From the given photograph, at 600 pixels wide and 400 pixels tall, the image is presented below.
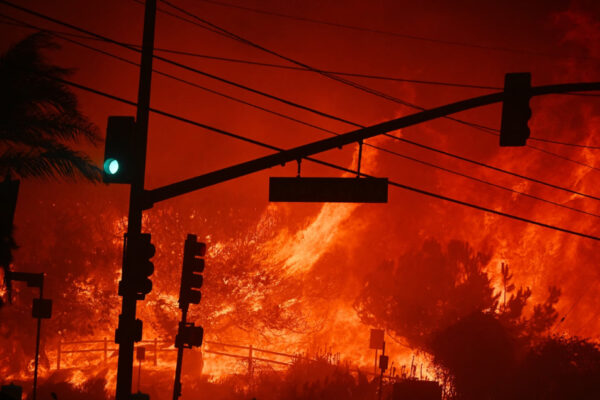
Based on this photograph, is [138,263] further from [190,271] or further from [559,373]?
[559,373]

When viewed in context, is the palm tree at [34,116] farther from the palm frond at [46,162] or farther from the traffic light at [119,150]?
the traffic light at [119,150]

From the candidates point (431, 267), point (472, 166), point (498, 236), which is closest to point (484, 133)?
point (472, 166)

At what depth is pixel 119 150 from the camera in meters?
10.3

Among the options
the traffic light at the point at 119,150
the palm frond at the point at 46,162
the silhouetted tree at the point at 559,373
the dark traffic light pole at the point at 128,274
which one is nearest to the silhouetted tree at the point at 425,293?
the silhouetted tree at the point at 559,373

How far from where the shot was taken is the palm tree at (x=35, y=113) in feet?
49.3

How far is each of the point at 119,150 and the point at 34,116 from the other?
289 inches

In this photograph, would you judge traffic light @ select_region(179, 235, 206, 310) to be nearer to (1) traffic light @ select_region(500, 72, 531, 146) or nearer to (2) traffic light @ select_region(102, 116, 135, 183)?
(2) traffic light @ select_region(102, 116, 135, 183)

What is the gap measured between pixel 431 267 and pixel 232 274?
11690mm

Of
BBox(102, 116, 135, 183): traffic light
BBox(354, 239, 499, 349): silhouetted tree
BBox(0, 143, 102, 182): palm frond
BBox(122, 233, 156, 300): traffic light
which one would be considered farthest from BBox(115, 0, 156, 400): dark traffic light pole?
BBox(354, 239, 499, 349): silhouetted tree

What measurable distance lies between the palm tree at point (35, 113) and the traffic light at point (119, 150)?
557 centimetres

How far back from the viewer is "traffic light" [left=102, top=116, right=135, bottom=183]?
10273mm

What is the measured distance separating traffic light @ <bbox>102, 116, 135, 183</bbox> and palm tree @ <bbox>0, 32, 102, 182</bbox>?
18.3ft

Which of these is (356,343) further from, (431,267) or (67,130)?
(67,130)

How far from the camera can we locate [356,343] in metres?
42.8
